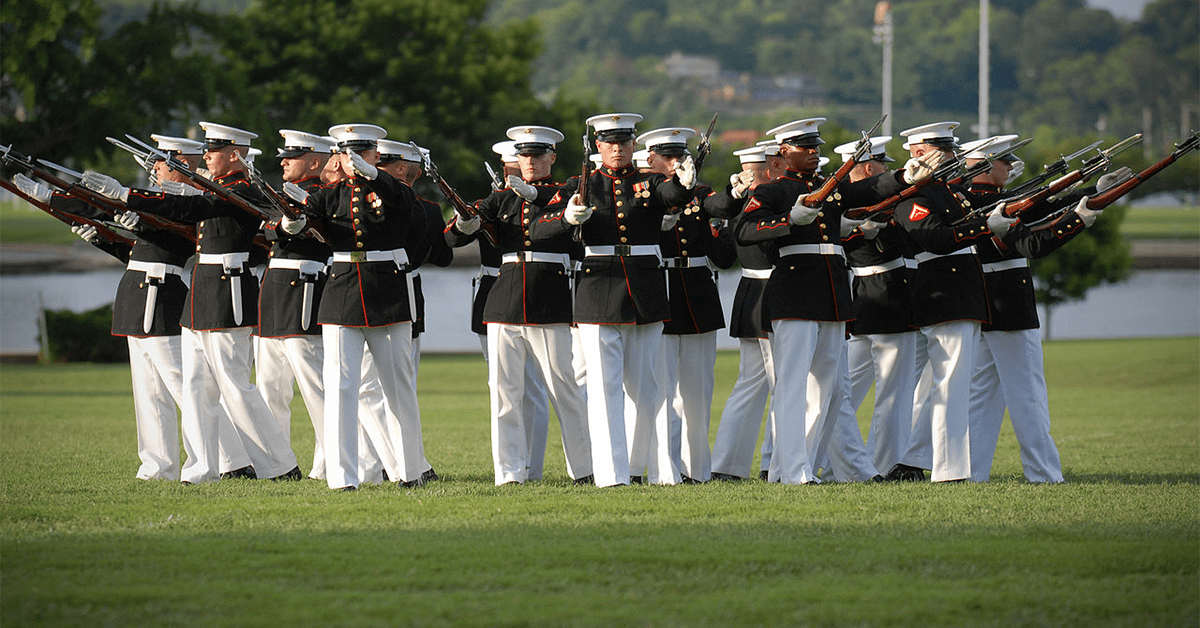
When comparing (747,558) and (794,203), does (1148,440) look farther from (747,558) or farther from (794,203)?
(747,558)

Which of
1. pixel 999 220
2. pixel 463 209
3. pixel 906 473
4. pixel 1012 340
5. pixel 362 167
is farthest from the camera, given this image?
pixel 906 473

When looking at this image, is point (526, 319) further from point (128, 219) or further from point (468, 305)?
point (468, 305)

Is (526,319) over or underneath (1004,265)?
underneath

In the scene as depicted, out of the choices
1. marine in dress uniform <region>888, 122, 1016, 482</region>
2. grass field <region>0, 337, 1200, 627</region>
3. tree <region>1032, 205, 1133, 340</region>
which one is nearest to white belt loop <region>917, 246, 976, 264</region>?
marine in dress uniform <region>888, 122, 1016, 482</region>

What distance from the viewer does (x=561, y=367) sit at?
29.9ft

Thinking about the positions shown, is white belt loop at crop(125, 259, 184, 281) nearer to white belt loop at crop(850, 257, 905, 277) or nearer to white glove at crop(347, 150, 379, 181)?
white glove at crop(347, 150, 379, 181)

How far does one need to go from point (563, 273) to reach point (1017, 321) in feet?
9.59

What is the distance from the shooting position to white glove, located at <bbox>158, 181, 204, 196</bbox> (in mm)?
8758

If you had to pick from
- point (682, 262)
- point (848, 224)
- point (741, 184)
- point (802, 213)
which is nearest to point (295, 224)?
point (682, 262)

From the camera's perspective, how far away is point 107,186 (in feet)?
28.1

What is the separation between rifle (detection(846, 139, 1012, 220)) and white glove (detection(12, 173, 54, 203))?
5.04 metres

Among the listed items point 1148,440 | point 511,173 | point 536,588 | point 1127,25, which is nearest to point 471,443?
point 511,173

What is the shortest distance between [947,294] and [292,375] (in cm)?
440

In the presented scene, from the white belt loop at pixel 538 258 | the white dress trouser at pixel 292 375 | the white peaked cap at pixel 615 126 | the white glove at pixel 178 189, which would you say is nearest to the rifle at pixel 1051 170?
the white peaked cap at pixel 615 126
